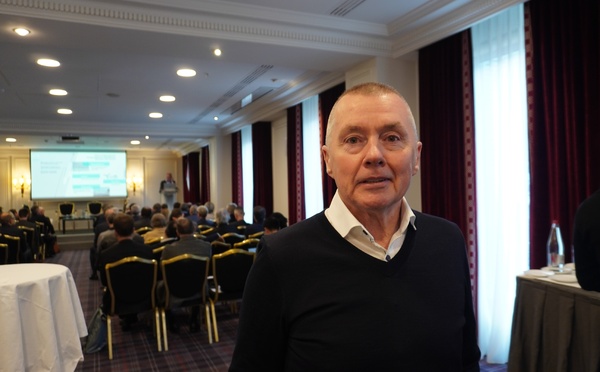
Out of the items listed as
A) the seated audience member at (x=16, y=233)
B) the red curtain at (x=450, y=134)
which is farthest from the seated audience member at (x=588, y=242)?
the seated audience member at (x=16, y=233)

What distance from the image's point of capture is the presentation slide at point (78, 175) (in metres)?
15.1

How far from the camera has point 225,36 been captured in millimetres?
3848

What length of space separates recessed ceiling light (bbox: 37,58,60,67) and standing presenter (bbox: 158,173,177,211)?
465 inches

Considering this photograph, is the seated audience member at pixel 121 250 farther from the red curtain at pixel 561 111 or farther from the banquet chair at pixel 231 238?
the red curtain at pixel 561 111

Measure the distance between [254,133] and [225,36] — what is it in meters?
4.98

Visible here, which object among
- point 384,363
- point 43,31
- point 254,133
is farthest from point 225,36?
point 254,133

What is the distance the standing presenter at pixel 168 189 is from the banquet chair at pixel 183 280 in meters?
13.2

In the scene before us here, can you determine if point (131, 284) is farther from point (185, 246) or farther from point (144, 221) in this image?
point (144, 221)

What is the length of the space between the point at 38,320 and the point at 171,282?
4.82 ft

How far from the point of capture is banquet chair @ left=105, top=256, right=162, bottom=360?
3836 mm

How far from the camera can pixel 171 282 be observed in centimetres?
411

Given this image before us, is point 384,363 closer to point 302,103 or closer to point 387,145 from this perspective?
point 387,145

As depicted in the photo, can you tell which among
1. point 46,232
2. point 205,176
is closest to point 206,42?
point 46,232

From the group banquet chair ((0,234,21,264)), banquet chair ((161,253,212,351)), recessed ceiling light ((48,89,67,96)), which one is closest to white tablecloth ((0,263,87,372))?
banquet chair ((161,253,212,351))
